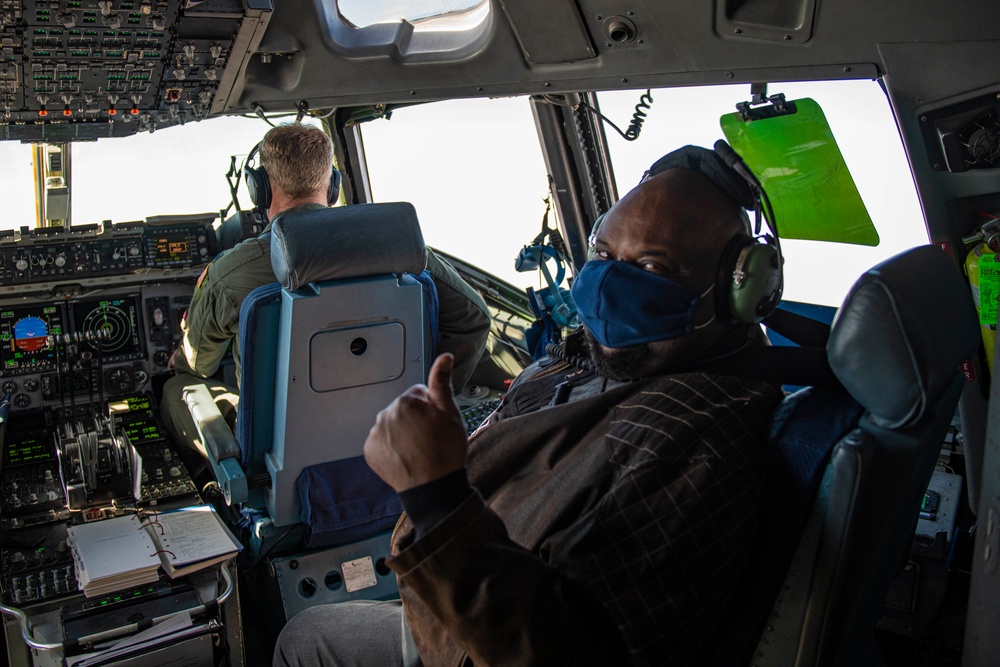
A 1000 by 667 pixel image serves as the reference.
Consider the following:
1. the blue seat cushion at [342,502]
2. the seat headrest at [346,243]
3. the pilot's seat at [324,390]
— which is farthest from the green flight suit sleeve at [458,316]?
the blue seat cushion at [342,502]

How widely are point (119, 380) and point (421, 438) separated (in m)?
2.59

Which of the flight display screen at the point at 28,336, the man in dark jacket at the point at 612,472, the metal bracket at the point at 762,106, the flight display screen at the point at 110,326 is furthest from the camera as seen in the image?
the flight display screen at the point at 110,326

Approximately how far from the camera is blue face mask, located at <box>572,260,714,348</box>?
1.28m

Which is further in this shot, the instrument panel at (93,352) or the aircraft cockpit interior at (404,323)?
the instrument panel at (93,352)

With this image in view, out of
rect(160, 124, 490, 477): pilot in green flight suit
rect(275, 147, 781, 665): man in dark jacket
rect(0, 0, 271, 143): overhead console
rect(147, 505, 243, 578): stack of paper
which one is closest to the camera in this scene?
rect(275, 147, 781, 665): man in dark jacket

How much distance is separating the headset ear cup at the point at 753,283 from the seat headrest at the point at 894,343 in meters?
0.16

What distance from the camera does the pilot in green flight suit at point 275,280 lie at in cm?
236

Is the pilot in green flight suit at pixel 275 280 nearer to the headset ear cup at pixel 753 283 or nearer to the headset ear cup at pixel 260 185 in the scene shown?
the headset ear cup at pixel 260 185

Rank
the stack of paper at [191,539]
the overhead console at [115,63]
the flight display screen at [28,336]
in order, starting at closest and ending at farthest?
the stack of paper at [191,539] → the overhead console at [115,63] → the flight display screen at [28,336]

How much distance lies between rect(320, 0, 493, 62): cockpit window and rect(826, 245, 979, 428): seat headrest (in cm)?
160

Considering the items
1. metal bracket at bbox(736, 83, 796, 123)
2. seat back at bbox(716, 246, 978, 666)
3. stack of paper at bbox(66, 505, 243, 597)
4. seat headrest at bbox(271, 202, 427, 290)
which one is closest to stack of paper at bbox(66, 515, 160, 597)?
stack of paper at bbox(66, 505, 243, 597)

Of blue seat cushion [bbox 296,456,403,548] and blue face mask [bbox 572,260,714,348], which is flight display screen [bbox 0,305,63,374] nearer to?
blue seat cushion [bbox 296,456,403,548]

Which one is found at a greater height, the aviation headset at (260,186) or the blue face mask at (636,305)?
the aviation headset at (260,186)

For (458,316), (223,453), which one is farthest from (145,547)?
(458,316)
